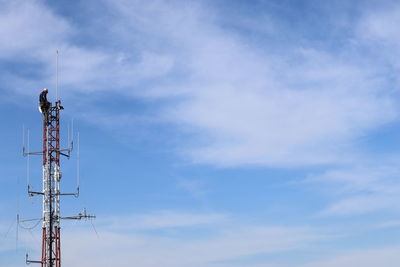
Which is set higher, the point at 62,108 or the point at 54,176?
the point at 62,108

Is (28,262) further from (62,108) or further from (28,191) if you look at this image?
(62,108)

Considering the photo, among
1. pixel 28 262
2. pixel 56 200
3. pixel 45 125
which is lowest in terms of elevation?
pixel 28 262

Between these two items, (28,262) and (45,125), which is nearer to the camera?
(28,262)

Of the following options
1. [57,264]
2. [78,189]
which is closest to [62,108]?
[78,189]

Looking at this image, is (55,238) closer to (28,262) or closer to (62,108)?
(28,262)

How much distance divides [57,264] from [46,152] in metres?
20.1

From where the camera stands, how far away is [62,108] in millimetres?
149000

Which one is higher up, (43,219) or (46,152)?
(46,152)

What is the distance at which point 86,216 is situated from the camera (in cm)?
14412

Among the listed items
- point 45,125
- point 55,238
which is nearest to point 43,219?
point 55,238

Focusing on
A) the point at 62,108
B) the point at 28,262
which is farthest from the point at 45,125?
the point at 28,262

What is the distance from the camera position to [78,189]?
14325cm

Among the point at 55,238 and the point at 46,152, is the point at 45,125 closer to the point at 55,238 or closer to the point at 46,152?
the point at 46,152

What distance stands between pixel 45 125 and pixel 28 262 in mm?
25268
